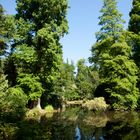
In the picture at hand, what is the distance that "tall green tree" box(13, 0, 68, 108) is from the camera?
40844 millimetres

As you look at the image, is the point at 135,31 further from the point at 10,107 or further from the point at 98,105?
the point at 10,107

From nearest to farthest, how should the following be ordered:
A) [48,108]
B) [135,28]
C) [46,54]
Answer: [46,54]
[48,108]
[135,28]

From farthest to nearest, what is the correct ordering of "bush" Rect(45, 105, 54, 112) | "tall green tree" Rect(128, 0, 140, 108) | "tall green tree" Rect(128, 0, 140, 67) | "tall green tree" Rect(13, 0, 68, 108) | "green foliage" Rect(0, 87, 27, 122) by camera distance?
"tall green tree" Rect(128, 0, 140, 67) < "tall green tree" Rect(128, 0, 140, 108) < "bush" Rect(45, 105, 54, 112) < "tall green tree" Rect(13, 0, 68, 108) < "green foliage" Rect(0, 87, 27, 122)

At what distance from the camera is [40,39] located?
41.8 m

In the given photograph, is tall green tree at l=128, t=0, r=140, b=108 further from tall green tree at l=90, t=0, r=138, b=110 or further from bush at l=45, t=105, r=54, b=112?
bush at l=45, t=105, r=54, b=112

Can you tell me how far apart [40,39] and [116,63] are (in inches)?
401

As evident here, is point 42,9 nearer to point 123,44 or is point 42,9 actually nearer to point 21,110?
point 123,44

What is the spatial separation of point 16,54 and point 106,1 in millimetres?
14973

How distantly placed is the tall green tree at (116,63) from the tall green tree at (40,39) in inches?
241

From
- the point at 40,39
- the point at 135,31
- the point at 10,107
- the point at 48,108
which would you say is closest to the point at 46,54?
the point at 40,39

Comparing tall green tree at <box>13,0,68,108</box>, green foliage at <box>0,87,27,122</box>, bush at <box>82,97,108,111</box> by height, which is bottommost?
green foliage at <box>0,87,27,122</box>

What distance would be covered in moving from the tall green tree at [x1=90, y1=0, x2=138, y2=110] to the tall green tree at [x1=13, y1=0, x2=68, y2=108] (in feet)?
20.1

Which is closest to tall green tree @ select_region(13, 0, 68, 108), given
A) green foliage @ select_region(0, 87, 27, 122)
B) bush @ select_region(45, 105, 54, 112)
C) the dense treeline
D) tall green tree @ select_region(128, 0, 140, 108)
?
the dense treeline

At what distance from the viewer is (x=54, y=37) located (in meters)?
42.5
